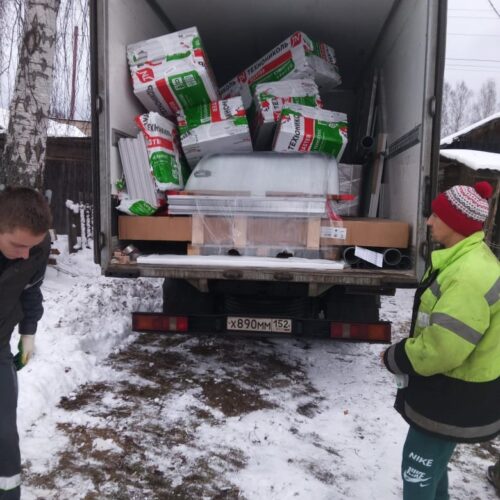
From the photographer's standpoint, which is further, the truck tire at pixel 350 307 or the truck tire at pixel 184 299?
the truck tire at pixel 184 299

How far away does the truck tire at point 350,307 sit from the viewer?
3912mm

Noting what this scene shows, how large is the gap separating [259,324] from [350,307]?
82 centimetres

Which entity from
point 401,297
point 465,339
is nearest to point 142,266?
point 465,339

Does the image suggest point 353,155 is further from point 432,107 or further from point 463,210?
point 463,210

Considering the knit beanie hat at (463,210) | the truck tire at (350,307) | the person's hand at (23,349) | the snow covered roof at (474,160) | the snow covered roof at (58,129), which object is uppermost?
the snow covered roof at (58,129)

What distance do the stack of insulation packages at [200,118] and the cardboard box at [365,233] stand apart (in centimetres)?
59

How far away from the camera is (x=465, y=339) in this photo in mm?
1606

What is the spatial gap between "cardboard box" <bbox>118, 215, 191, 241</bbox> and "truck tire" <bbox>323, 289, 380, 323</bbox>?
53.1 inches

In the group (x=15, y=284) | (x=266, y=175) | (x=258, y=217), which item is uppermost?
(x=266, y=175)

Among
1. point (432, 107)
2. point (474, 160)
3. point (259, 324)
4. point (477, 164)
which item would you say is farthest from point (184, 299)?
point (474, 160)

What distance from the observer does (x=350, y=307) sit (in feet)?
12.9

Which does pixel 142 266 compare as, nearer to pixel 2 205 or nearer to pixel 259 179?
pixel 259 179

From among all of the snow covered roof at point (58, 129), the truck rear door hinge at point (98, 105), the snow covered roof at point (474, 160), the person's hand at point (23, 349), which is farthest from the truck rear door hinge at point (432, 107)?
the snow covered roof at point (58, 129)

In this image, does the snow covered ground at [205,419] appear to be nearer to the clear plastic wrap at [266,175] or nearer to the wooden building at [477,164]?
the clear plastic wrap at [266,175]
